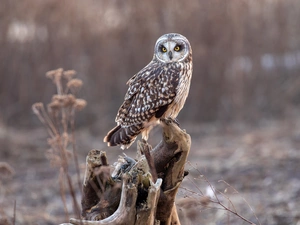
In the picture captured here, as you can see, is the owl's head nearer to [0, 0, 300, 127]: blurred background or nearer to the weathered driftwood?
the weathered driftwood

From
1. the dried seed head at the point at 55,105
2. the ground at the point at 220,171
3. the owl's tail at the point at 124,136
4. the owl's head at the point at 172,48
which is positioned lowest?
the ground at the point at 220,171

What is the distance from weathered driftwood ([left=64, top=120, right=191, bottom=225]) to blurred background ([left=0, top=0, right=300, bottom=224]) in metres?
7.79

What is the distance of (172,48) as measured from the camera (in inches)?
194

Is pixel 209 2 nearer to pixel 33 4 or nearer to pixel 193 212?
pixel 33 4

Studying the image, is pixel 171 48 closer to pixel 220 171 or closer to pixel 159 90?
pixel 159 90

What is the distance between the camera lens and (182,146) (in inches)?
154

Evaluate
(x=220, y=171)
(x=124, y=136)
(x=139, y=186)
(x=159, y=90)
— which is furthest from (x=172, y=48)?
(x=220, y=171)

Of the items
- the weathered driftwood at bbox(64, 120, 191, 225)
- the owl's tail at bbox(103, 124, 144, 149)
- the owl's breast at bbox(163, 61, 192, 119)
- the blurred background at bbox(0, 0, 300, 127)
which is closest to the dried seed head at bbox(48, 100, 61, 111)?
the weathered driftwood at bbox(64, 120, 191, 225)

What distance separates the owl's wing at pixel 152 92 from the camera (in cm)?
485

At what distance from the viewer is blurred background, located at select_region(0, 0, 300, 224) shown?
12.1 metres

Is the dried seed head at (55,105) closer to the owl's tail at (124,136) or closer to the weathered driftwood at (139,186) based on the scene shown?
A: the weathered driftwood at (139,186)

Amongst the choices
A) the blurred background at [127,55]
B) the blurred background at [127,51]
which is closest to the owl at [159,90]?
the blurred background at [127,55]

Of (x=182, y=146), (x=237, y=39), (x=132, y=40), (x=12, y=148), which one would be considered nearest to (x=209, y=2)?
(x=237, y=39)

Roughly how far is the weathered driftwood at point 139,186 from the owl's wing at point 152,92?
81 centimetres
